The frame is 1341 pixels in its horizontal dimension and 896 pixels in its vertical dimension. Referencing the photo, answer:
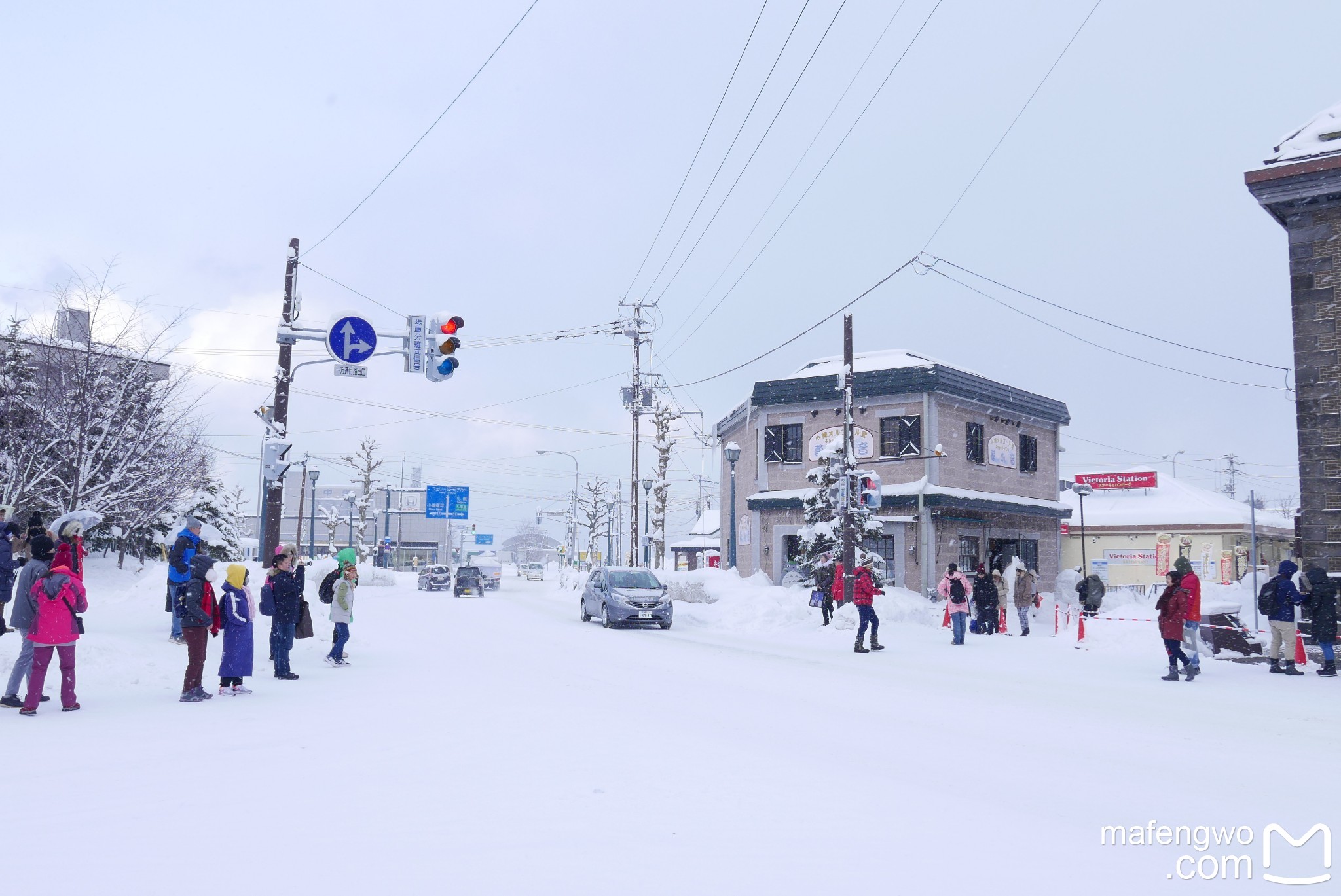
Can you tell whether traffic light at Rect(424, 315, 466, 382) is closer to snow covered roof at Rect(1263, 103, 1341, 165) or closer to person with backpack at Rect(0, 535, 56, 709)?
person with backpack at Rect(0, 535, 56, 709)

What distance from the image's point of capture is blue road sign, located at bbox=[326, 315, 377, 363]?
14797 millimetres

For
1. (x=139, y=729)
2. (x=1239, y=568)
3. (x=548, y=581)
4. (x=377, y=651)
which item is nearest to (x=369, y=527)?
(x=548, y=581)

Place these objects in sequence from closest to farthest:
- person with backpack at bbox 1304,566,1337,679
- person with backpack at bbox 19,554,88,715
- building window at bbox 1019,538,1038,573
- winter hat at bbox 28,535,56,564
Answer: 1. person with backpack at bbox 19,554,88,715
2. winter hat at bbox 28,535,56,564
3. person with backpack at bbox 1304,566,1337,679
4. building window at bbox 1019,538,1038,573

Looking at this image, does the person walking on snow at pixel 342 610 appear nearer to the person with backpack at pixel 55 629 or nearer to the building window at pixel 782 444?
the person with backpack at pixel 55 629

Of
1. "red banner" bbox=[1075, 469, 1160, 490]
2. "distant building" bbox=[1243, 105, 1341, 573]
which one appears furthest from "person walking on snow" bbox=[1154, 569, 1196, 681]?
"red banner" bbox=[1075, 469, 1160, 490]

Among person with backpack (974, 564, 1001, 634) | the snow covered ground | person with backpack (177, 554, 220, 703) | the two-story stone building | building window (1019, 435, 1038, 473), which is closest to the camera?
the snow covered ground

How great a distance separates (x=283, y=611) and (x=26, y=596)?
124 inches

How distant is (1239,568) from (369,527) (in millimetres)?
96376

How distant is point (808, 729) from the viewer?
8.77m

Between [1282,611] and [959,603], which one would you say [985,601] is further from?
[1282,611]

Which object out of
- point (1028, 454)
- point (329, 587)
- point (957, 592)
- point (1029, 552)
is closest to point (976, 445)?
point (1028, 454)

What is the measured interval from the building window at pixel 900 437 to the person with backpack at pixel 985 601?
931 centimetres

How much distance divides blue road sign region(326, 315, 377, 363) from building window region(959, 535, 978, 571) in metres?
23.1

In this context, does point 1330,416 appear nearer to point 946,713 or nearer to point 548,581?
point 946,713
